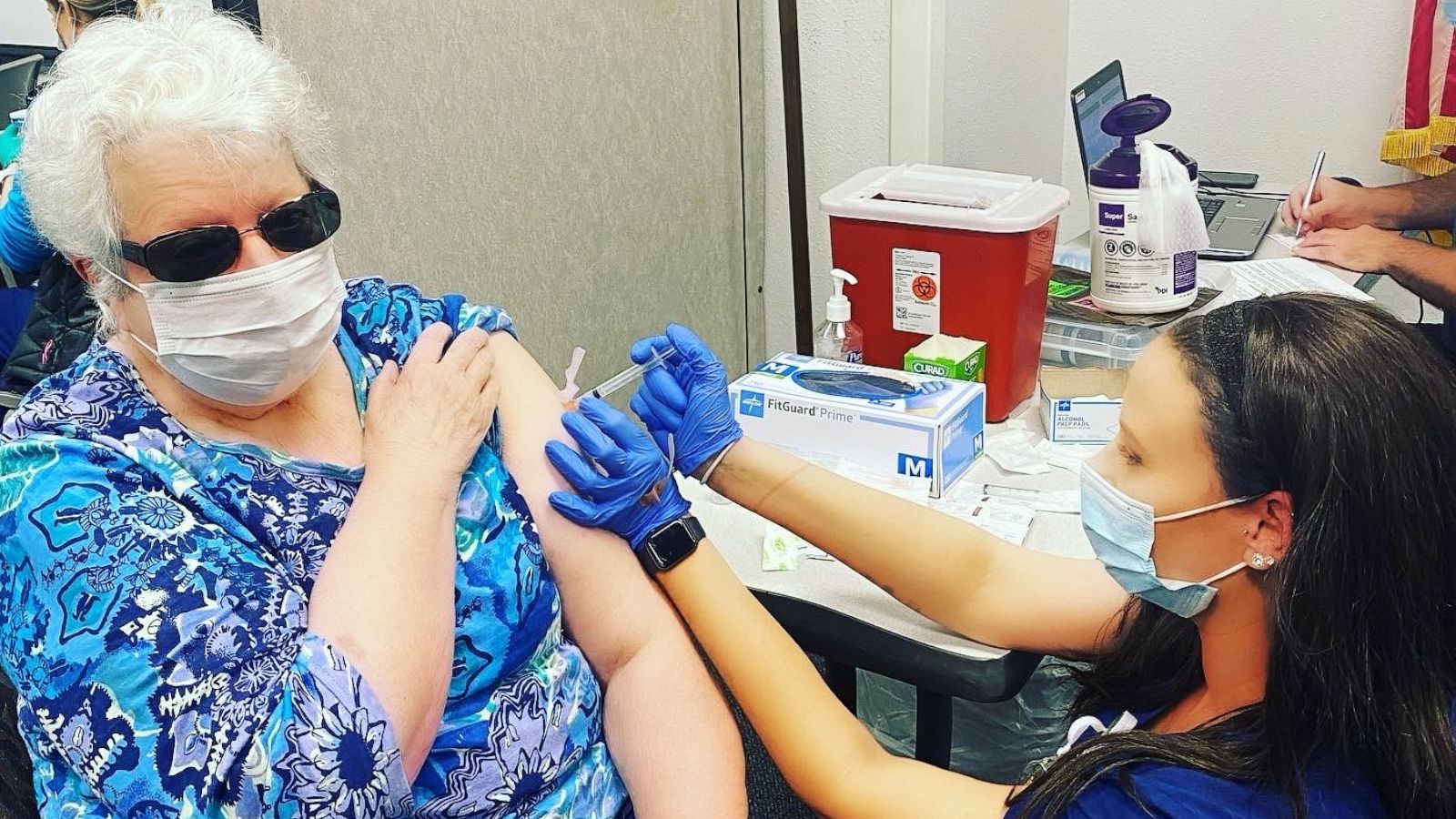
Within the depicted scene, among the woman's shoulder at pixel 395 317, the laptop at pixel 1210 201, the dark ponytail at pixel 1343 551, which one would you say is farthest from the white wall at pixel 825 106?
the dark ponytail at pixel 1343 551

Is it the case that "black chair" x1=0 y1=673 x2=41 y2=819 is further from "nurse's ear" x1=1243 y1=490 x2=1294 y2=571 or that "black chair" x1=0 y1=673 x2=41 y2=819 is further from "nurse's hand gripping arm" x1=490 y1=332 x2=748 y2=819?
"nurse's ear" x1=1243 y1=490 x2=1294 y2=571

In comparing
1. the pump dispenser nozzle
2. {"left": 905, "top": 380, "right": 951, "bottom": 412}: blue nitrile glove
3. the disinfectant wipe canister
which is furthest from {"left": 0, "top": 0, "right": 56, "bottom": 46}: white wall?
the disinfectant wipe canister

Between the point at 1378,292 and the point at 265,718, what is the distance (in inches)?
135

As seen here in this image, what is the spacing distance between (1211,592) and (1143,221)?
0.97 m

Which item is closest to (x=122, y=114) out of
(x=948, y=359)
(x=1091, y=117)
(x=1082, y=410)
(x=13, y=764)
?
(x=13, y=764)

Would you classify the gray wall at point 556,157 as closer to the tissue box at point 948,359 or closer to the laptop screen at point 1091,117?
the laptop screen at point 1091,117

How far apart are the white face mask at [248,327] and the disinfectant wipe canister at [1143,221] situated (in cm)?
128

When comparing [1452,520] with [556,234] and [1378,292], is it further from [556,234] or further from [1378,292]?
[1378,292]

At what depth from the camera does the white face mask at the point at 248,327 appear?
3.52 ft

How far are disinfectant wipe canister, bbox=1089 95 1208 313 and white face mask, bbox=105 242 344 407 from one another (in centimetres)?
128

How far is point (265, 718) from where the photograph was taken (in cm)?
92

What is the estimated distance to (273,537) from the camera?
1078 millimetres

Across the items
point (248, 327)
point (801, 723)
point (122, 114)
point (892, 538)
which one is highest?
point (122, 114)

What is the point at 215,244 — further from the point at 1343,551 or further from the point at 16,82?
the point at 1343,551
